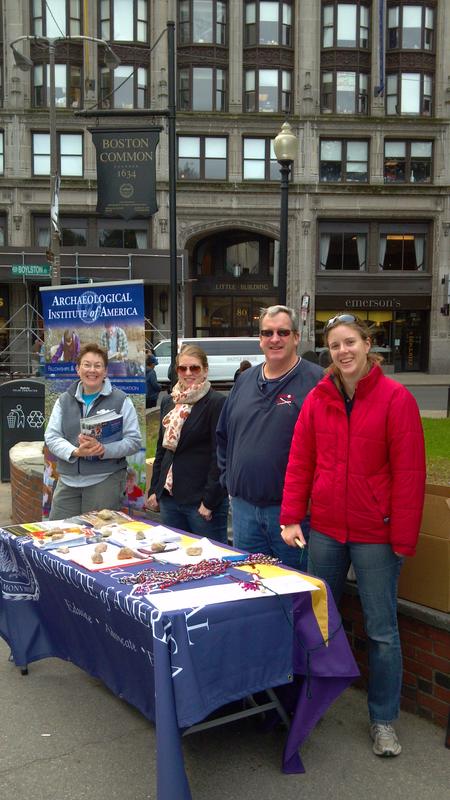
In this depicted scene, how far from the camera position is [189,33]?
35500 millimetres

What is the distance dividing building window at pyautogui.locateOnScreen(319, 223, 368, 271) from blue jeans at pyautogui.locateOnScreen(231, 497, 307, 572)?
34004 millimetres

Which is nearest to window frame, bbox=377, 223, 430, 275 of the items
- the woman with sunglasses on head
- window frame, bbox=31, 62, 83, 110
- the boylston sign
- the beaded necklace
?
window frame, bbox=31, 62, 83, 110

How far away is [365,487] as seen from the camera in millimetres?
3414

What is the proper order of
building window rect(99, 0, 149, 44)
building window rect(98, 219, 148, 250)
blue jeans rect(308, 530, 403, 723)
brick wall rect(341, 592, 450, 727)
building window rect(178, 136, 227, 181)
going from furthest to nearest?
1. building window rect(98, 219, 148, 250)
2. building window rect(178, 136, 227, 181)
3. building window rect(99, 0, 149, 44)
4. brick wall rect(341, 592, 450, 727)
5. blue jeans rect(308, 530, 403, 723)

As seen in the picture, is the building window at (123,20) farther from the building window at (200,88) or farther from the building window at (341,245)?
the building window at (341,245)

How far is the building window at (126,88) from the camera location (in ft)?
114

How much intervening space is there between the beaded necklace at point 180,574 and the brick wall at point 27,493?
410 centimetres

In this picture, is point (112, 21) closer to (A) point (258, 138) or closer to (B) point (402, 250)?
(A) point (258, 138)

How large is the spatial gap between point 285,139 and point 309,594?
8.42m

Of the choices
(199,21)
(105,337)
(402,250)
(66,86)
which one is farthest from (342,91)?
(105,337)

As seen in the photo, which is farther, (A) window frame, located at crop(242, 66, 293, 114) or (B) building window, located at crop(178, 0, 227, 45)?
(A) window frame, located at crop(242, 66, 293, 114)

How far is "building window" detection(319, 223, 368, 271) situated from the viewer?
121 ft

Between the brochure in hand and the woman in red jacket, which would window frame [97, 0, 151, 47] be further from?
the woman in red jacket

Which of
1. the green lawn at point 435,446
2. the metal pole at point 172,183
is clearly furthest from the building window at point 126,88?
the metal pole at point 172,183
